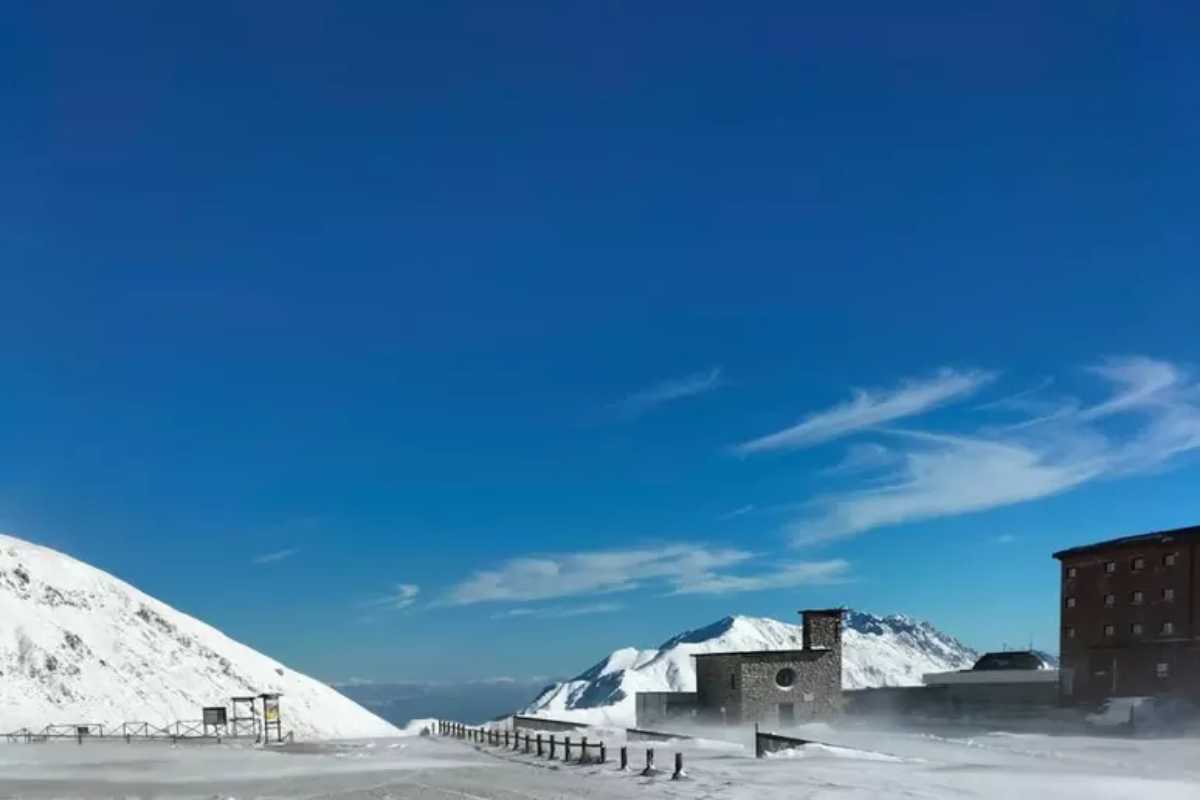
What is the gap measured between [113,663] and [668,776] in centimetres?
6843

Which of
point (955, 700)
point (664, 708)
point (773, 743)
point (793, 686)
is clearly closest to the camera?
point (773, 743)

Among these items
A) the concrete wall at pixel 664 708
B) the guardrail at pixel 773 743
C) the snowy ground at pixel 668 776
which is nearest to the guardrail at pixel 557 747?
the snowy ground at pixel 668 776

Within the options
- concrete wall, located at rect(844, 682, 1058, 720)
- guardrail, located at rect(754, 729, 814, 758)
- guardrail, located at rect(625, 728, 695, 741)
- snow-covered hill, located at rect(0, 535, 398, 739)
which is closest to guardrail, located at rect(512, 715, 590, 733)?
guardrail, located at rect(625, 728, 695, 741)

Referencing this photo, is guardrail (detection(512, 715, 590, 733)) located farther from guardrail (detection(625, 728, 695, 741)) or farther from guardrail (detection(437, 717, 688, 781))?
guardrail (detection(625, 728, 695, 741))

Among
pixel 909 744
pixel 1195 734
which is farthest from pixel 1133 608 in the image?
pixel 909 744

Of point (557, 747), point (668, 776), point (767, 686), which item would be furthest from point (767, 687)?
point (668, 776)

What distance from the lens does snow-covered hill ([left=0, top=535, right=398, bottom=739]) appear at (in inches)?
3305

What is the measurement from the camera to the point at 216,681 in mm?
97688

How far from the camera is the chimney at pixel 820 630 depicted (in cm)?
7481

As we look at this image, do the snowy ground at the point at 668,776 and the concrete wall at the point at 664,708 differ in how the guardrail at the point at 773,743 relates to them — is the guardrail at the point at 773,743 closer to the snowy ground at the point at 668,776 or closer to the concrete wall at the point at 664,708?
the snowy ground at the point at 668,776

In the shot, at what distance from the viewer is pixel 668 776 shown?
38.0 meters

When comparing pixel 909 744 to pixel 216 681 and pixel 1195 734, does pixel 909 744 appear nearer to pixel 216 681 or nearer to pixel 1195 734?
pixel 1195 734

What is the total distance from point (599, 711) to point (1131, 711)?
40115mm

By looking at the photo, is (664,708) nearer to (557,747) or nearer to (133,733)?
(557,747)
